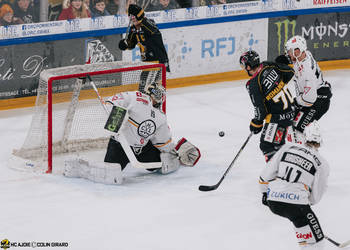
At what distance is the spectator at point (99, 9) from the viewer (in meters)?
8.82

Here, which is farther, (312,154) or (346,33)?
(346,33)

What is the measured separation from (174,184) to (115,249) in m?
1.35

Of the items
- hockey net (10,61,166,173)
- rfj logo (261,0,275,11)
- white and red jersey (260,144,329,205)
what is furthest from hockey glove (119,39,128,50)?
white and red jersey (260,144,329,205)

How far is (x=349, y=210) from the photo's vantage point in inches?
215

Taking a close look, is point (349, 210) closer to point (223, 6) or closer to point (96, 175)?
point (96, 175)

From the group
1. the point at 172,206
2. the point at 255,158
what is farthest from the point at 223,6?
the point at 172,206

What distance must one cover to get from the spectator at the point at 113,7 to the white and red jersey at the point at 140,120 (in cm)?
322

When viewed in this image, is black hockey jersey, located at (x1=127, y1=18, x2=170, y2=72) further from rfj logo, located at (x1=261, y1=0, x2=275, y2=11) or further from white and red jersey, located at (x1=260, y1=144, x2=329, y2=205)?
white and red jersey, located at (x1=260, y1=144, x2=329, y2=205)

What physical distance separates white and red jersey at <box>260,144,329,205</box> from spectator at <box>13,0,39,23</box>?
16.0 ft

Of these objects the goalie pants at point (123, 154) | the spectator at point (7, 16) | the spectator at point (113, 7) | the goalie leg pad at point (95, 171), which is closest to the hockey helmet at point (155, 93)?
the goalie pants at point (123, 154)

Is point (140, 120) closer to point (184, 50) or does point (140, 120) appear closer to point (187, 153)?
point (187, 153)

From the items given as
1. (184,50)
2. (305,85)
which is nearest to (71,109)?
(305,85)

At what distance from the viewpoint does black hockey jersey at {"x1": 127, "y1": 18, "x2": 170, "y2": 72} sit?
7316 millimetres

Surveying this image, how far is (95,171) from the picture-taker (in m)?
6.02
